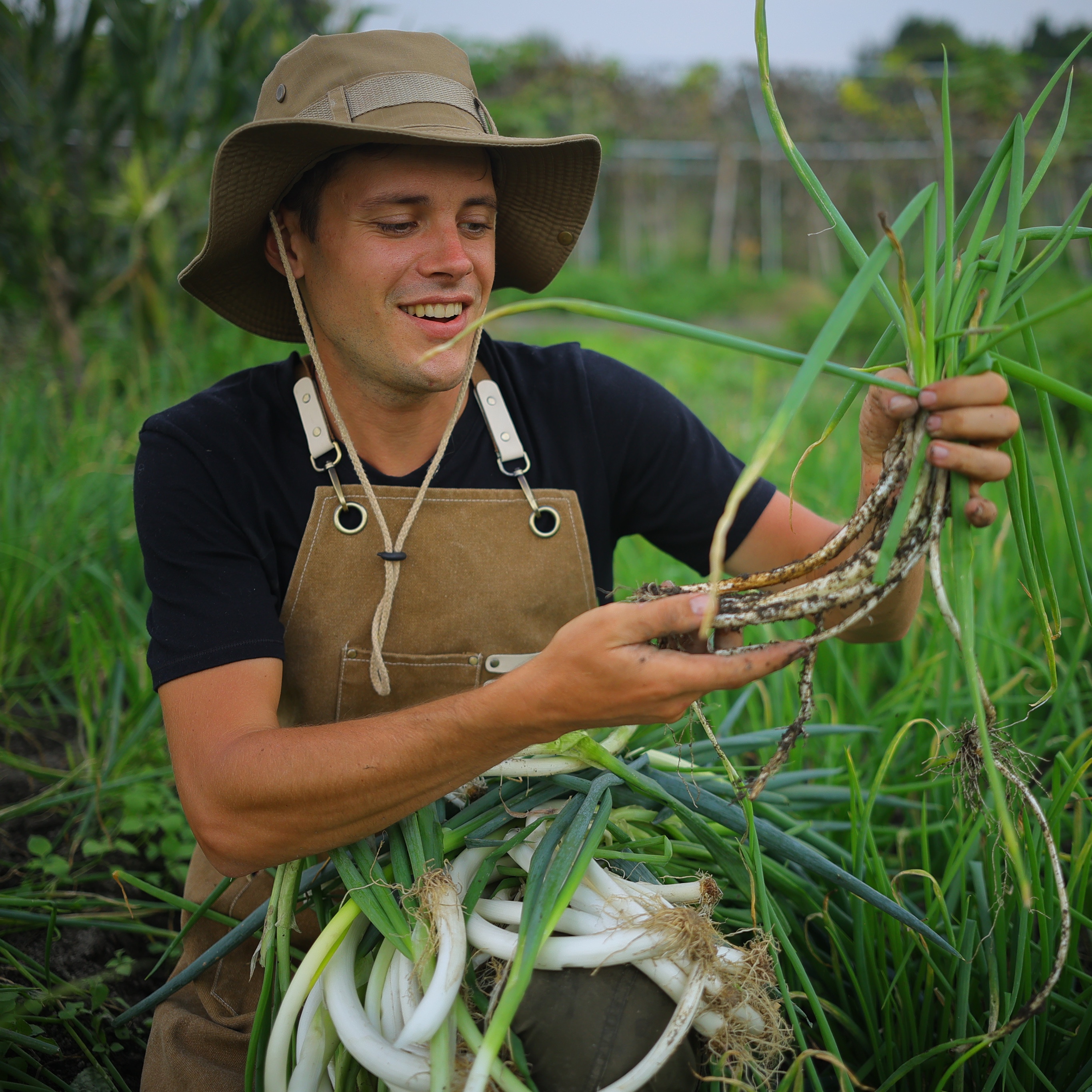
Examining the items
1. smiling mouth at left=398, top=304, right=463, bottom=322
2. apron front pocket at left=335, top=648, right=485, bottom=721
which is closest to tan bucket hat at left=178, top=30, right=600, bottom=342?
smiling mouth at left=398, top=304, right=463, bottom=322

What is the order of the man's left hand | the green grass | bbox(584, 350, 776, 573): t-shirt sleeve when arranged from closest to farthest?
the man's left hand < the green grass < bbox(584, 350, 776, 573): t-shirt sleeve

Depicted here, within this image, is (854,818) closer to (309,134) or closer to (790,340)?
(309,134)

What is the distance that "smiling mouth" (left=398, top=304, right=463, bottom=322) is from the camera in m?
1.43

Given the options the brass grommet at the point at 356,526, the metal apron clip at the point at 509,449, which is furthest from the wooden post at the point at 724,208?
the brass grommet at the point at 356,526

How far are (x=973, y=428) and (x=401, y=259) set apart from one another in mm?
915

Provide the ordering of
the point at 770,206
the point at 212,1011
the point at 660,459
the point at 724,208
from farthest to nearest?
the point at 724,208 < the point at 770,206 < the point at 660,459 < the point at 212,1011

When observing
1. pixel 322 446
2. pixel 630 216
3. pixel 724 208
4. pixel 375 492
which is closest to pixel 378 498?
pixel 375 492

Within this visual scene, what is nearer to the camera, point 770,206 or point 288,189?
point 288,189

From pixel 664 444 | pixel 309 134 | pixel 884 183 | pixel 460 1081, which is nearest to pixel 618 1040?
pixel 460 1081

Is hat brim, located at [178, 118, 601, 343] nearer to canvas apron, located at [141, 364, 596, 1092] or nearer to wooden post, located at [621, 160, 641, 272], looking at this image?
canvas apron, located at [141, 364, 596, 1092]

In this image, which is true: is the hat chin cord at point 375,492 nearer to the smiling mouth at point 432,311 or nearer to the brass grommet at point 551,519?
the smiling mouth at point 432,311

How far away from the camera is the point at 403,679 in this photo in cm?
148

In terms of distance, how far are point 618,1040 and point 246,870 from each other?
55 cm

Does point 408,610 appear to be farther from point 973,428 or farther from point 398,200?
point 973,428
